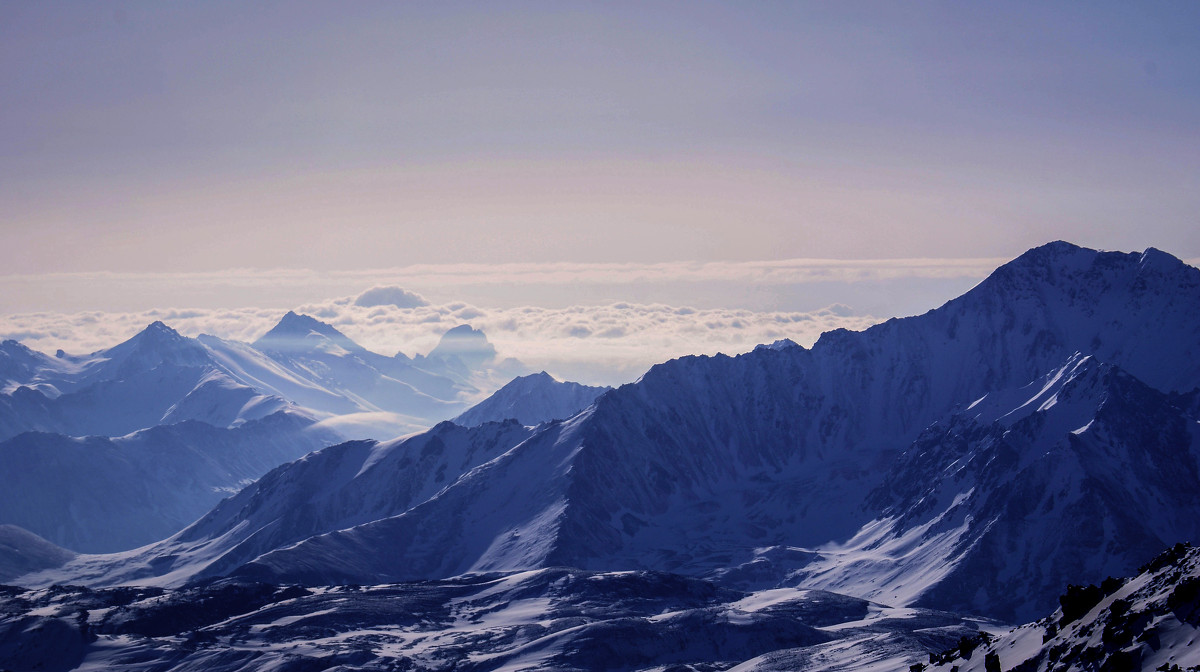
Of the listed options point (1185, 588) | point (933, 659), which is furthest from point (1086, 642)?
point (933, 659)

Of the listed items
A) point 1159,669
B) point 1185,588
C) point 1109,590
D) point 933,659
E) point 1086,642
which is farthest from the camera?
point 933,659

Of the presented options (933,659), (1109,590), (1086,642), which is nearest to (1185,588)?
(1086,642)

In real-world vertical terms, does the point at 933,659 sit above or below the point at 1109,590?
below

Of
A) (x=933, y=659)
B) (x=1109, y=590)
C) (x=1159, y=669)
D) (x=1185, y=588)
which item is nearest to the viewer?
(x=1159, y=669)

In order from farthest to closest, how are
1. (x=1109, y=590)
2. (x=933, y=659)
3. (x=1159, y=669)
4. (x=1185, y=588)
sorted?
(x=933, y=659) → (x=1109, y=590) → (x=1185, y=588) → (x=1159, y=669)

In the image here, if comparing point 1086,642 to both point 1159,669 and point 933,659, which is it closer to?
point 1159,669

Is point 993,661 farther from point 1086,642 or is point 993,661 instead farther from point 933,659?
point 933,659

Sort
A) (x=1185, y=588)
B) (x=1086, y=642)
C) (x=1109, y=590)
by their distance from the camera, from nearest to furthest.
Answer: (x=1185, y=588)
(x=1086, y=642)
(x=1109, y=590)

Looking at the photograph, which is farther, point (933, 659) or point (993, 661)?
point (933, 659)

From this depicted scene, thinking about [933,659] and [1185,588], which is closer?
[1185,588]
